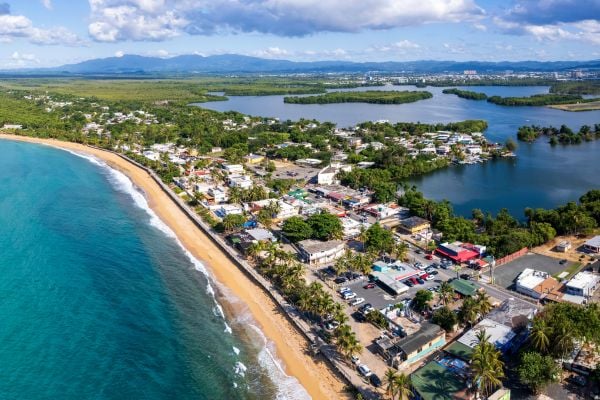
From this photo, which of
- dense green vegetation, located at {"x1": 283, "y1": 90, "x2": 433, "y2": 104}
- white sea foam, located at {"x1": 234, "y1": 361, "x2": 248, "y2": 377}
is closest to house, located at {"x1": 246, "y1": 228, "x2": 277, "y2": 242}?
white sea foam, located at {"x1": 234, "y1": 361, "x2": 248, "y2": 377}

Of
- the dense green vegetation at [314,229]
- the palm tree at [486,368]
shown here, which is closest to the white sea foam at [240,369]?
the palm tree at [486,368]

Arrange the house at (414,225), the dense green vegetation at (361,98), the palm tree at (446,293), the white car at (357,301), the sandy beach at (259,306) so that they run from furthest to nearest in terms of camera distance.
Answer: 1. the dense green vegetation at (361,98)
2. the house at (414,225)
3. the white car at (357,301)
4. the palm tree at (446,293)
5. the sandy beach at (259,306)

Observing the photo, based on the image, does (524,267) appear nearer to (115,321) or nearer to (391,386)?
(391,386)

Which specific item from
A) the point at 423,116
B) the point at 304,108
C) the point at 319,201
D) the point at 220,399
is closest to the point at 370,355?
the point at 220,399

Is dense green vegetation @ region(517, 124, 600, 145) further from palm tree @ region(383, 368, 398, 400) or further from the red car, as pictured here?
palm tree @ region(383, 368, 398, 400)

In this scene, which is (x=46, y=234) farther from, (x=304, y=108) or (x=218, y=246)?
(x=304, y=108)

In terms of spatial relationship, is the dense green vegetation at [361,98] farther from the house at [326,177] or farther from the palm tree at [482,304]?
the palm tree at [482,304]
